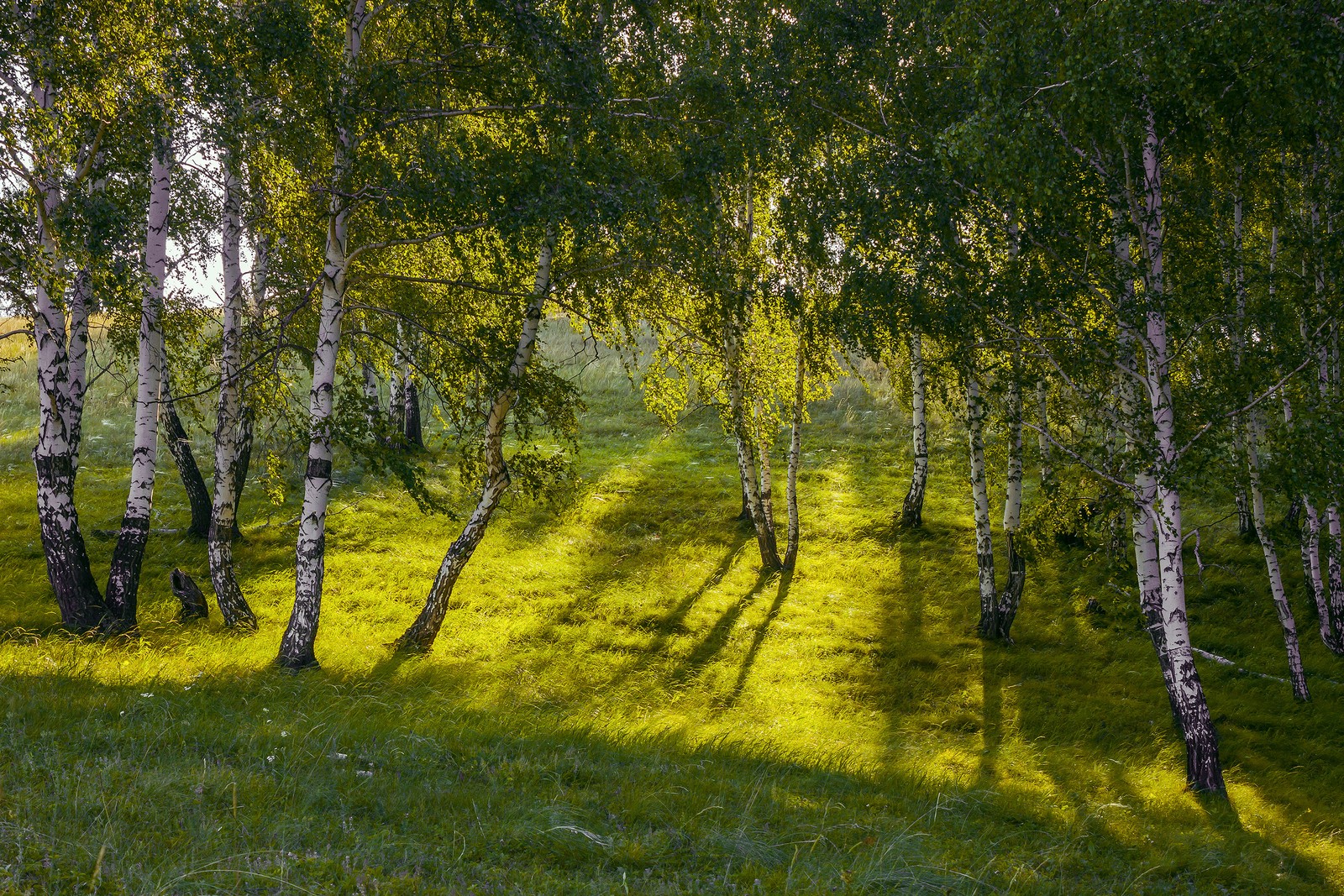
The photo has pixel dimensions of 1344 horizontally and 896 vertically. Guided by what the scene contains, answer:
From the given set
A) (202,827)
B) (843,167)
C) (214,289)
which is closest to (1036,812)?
(202,827)

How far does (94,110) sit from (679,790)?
10794 millimetres

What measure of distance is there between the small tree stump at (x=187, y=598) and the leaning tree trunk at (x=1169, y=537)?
50.0 ft

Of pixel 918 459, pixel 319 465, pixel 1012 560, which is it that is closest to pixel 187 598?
pixel 319 465

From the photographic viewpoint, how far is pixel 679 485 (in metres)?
24.8

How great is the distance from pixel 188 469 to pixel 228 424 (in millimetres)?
3904

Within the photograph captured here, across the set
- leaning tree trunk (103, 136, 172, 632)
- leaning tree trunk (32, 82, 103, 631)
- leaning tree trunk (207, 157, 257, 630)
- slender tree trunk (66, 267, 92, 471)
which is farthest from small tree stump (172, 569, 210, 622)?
slender tree trunk (66, 267, 92, 471)

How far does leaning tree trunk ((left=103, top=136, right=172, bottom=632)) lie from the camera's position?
39.5 ft

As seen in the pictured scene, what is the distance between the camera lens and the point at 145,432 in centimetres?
1255

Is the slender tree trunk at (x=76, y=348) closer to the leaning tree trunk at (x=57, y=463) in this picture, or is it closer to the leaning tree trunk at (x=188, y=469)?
the leaning tree trunk at (x=57, y=463)

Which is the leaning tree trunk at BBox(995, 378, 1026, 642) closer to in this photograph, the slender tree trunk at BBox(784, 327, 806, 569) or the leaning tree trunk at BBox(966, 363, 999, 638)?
the leaning tree trunk at BBox(966, 363, 999, 638)

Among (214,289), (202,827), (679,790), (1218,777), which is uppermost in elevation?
(214,289)

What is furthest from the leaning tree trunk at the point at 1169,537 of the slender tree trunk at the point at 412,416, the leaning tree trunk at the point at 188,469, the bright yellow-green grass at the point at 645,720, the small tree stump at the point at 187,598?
the slender tree trunk at the point at 412,416

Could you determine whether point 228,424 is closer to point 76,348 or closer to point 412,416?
point 76,348

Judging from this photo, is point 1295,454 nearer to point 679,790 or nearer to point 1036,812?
point 1036,812
